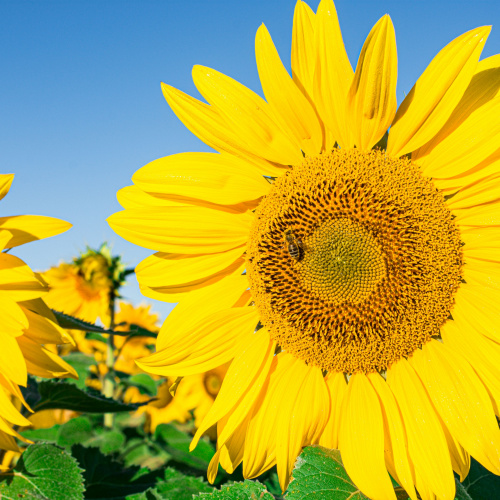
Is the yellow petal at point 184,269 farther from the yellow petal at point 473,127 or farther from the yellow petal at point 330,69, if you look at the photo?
the yellow petal at point 473,127

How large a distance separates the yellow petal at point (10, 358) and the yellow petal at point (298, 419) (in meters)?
1.05

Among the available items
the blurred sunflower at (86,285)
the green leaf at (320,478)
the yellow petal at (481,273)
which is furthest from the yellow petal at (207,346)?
the blurred sunflower at (86,285)

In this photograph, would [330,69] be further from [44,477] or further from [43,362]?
[44,477]

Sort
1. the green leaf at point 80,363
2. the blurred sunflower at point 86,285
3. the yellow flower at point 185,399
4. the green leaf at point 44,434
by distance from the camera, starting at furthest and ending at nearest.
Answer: the yellow flower at point 185,399, the blurred sunflower at point 86,285, the green leaf at point 80,363, the green leaf at point 44,434

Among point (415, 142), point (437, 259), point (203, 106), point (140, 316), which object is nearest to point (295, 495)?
point (437, 259)

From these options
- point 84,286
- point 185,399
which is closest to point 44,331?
point 84,286

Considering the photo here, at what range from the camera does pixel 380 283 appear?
92.8 inches

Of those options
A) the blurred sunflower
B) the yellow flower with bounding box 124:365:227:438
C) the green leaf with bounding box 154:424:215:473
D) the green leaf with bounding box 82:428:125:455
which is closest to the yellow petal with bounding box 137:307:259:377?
the green leaf with bounding box 154:424:215:473

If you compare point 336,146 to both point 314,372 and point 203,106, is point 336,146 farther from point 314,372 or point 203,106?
point 314,372

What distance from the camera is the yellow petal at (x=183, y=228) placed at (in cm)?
246

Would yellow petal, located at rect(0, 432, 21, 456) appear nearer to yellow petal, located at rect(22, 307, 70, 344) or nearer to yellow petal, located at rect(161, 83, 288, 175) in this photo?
yellow petal, located at rect(22, 307, 70, 344)

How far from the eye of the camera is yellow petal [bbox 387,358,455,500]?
221 cm

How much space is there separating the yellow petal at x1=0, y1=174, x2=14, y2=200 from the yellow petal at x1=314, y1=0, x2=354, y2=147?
1.27 metres

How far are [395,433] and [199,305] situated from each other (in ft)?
3.00
